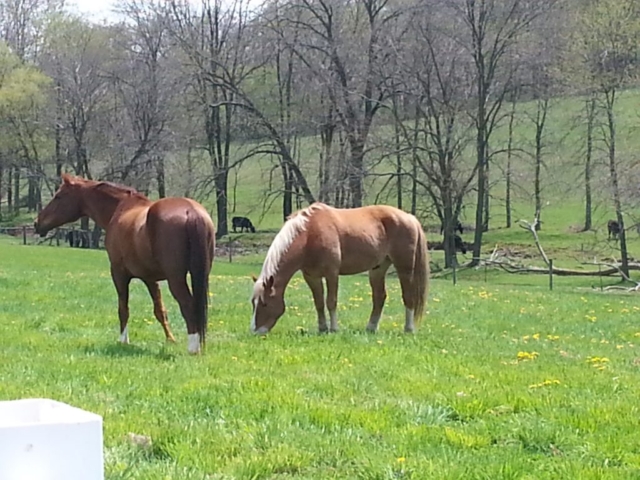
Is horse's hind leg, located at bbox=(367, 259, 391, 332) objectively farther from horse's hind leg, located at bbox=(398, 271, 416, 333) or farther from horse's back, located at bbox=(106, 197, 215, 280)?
horse's back, located at bbox=(106, 197, 215, 280)

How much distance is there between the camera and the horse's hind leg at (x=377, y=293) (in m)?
12.2

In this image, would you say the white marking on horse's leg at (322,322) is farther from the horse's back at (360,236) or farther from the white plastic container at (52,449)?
the white plastic container at (52,449)

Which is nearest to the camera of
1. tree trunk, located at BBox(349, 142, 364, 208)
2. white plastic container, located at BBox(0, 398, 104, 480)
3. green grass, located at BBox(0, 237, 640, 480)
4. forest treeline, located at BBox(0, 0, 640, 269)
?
white plastic container, located at BBox(0, 398, 104, 480)

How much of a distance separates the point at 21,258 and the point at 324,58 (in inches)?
597

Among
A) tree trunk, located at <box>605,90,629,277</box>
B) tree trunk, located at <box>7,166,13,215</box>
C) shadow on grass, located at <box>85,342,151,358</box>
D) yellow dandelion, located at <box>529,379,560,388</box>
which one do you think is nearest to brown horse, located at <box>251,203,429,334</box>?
shadow on grass, located at <box>85,342,151,358</box>

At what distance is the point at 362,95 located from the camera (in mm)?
35781

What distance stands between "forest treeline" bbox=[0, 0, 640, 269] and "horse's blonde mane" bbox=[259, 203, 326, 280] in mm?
22673

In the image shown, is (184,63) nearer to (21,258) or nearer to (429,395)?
(21,258)

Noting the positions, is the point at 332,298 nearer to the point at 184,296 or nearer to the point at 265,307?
the point at 265,307

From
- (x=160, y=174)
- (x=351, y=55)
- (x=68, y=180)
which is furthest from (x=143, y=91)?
(x=68, y=180)

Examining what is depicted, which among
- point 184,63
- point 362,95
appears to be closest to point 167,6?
point 184,63

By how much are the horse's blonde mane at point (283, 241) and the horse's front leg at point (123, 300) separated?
1741mm

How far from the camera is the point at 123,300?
1051 centimetres

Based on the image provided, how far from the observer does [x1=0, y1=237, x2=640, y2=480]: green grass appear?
198 inches
